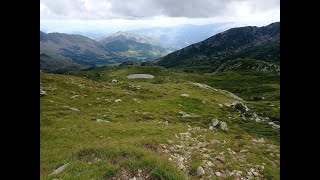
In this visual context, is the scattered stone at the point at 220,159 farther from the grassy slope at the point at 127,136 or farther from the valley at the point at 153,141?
the grassy slope at the point at 127,136

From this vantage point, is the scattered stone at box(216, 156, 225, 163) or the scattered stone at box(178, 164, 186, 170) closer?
the scattered stone at box(178, 164, 186, 170)

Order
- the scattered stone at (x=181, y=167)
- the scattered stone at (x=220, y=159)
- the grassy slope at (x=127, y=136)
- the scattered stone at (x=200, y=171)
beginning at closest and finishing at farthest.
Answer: the grassy slope at (x=127, y=136)
the scattered stone at (x=200, y=171)
the scattered stone at (x=181, y=167)
the scattered stone at (x=220, y=159)

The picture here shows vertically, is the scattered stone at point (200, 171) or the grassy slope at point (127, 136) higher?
the grassy slope at point (127, 136)

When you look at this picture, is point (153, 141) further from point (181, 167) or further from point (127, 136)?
point (181, 167)

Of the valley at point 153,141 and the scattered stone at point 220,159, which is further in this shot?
the scattered stone at point 220,159

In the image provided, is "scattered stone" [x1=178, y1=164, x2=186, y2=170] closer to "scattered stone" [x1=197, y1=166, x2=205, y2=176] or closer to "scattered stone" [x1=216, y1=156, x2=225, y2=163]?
"scattered stone" [x1=197, y1=166, x2=205, y2=176]

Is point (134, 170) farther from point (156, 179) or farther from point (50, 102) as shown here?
point (50, 102)

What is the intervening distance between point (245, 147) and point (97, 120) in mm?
15032

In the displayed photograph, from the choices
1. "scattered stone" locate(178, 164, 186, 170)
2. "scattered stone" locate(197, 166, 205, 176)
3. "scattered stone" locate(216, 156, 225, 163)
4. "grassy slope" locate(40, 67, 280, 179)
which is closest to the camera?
"grassy slope" locate(40, 67, 280, 179)

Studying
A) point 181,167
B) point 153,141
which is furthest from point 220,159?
point 153,141

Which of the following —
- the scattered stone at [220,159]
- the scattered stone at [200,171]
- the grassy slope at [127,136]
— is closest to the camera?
the grassy slope at [127,136]

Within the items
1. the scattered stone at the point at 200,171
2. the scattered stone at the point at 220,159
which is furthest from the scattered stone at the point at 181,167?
the scattered stone at the point at 220,159

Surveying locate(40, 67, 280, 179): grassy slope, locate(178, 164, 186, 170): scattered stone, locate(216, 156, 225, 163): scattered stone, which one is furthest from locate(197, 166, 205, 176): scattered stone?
locate(216, 156, 225, 163): scattered stone
